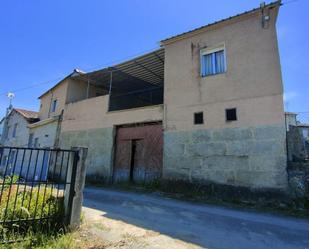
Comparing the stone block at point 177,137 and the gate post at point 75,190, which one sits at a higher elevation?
the stone block at point 177,137

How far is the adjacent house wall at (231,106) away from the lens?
27.3 ft

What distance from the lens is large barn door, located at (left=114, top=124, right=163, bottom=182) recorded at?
37.5 ft

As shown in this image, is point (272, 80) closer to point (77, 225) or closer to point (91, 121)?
point (77, 225)

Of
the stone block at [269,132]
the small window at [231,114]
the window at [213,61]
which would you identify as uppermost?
the window at [213,61]

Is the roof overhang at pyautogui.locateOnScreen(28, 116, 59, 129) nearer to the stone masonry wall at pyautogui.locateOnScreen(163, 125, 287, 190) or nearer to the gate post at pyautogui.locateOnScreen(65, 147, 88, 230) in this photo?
the stone masonry wall at pyautogui.locateOnScreen(163, 125, 287, 190)

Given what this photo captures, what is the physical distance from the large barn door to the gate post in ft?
21.6

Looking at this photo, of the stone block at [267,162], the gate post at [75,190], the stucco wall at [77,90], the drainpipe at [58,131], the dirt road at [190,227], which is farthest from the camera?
the stucco wall at [77,90]

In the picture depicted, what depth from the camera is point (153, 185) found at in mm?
10820

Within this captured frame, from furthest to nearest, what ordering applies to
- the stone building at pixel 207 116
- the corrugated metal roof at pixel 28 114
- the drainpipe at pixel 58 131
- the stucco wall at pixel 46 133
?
the corrugated metal roof at pixel 28 114
the stucco wall at pixel 46 133
the drainpipe at pixel 58 131
the stone building at pixel 207 116

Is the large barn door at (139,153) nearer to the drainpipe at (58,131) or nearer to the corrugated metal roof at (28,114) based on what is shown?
the drainpipe at (58,131)

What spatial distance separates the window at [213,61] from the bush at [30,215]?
8.01 metres

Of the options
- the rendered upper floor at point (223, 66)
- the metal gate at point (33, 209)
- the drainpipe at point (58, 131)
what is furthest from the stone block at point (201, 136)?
the drainpipe at point (58, 131)

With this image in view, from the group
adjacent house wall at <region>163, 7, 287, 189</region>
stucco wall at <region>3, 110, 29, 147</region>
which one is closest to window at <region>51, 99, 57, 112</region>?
stucco wall at <region>3, 110, 29, 147</region>

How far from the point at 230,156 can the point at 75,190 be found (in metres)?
6.16
